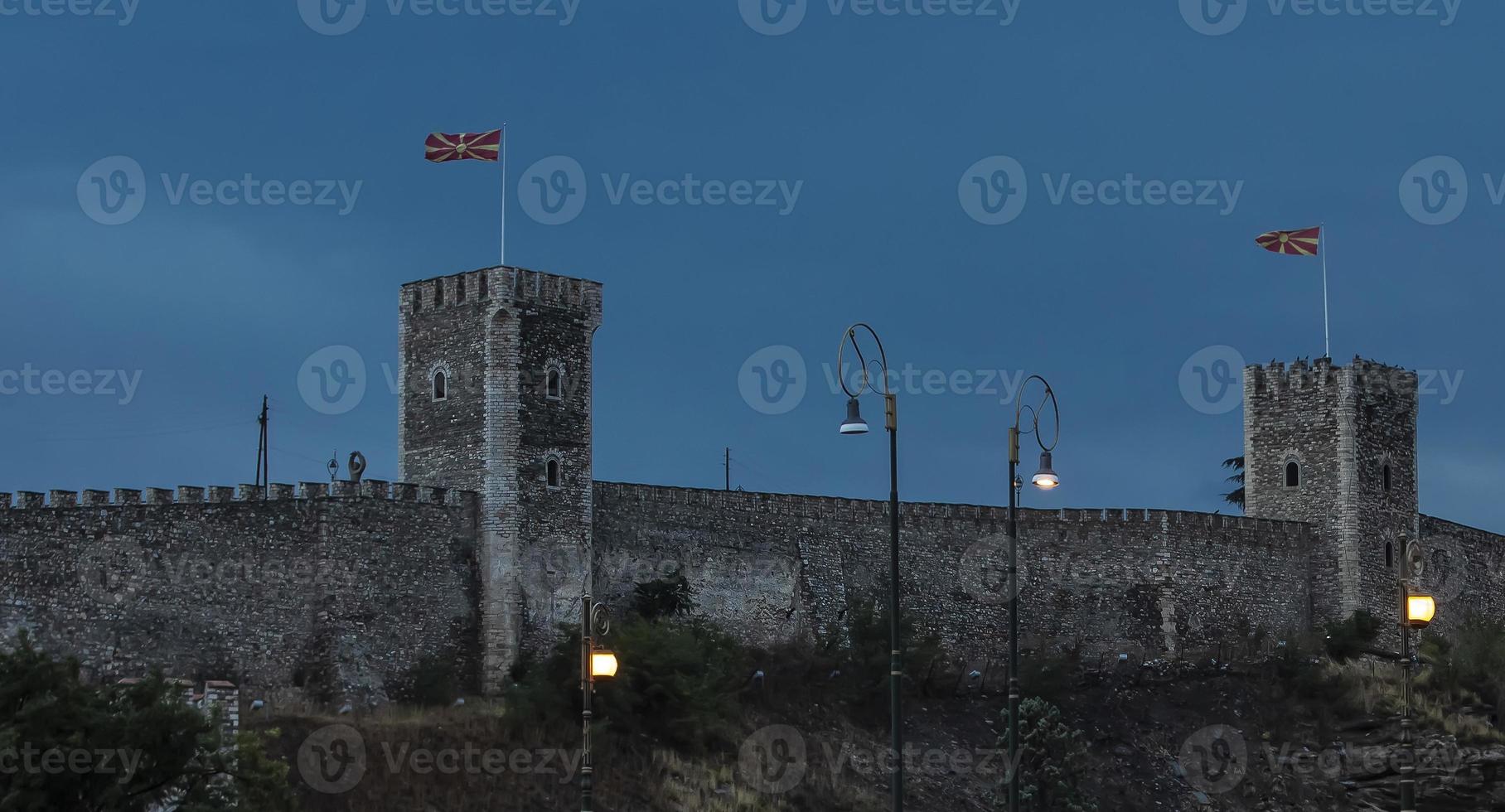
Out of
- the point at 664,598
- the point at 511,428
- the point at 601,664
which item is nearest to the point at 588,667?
the point at 601,664

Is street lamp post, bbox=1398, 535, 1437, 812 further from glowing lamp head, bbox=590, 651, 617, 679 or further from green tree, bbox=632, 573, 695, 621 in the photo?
green tree, bbox=632, 573, 695, 621

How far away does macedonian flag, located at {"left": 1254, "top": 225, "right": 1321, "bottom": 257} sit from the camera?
66812mm

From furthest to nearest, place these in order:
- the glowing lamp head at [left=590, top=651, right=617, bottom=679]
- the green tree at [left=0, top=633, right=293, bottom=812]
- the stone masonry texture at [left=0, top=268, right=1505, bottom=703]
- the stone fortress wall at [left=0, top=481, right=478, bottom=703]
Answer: the stone masonry texture at [left=0, top=268, right=1505, bottom=703], the stone fortress wall at [left=0, top=481, right=478, bottom=703], the green tree at [left=0, top=633, right=293, bottom=812], the glowing lamp head at [left=590, top=651, right=617, bottom=679]

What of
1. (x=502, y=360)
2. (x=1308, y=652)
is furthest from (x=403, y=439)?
(x=1308, y=652)

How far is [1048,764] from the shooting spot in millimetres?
56906

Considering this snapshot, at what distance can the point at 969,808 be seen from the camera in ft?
189

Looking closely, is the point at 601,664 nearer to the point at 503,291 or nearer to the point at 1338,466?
the point at 503,291

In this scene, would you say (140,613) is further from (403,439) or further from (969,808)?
(969,808)

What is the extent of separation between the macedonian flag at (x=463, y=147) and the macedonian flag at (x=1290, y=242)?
22862 millimetres

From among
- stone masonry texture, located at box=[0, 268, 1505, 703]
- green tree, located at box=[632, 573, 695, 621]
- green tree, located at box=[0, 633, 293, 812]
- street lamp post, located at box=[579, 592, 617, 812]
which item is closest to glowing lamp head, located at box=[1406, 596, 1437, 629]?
street lamp post, located at box=[579, 592, 617, 812]

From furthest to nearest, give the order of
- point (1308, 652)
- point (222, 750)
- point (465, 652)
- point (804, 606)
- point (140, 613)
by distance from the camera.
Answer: point (1308, 652)
point (804, 606)
point (465, 652)
point (140, 613)
point (222, 750)

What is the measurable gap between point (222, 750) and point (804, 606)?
22733 mm

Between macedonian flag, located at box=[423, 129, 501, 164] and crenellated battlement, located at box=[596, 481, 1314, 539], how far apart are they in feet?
28.7

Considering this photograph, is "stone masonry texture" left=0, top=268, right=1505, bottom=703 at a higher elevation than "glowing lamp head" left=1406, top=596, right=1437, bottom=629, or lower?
higher
